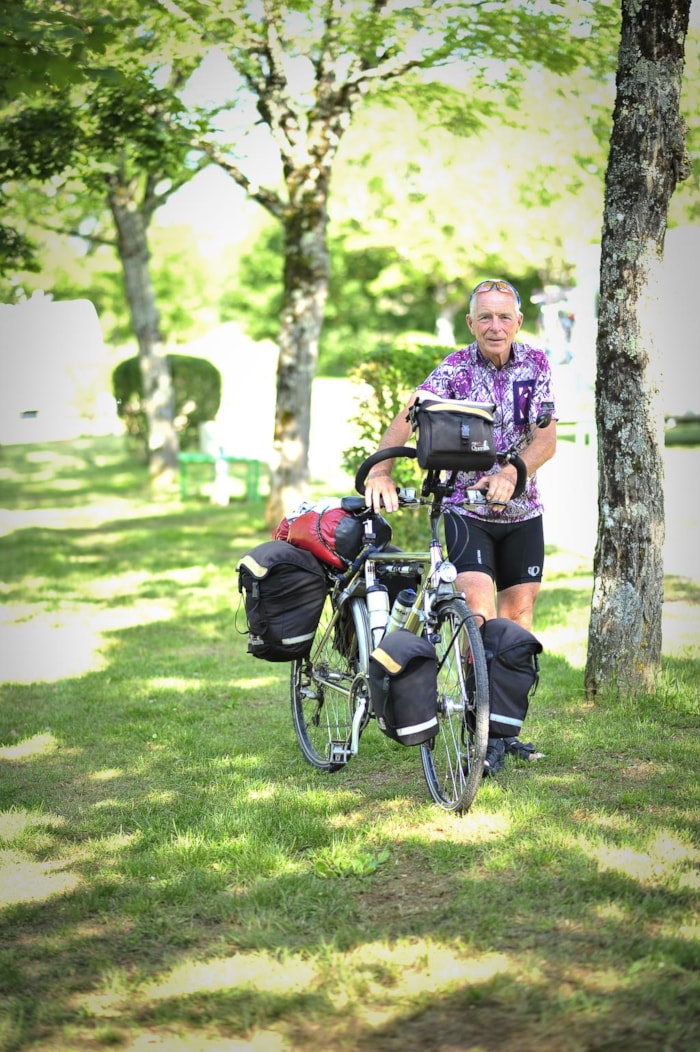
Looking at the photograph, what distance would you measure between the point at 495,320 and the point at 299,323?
8.74 metres

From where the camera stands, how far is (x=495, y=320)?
514 centimetres

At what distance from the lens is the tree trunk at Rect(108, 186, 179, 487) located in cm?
1992

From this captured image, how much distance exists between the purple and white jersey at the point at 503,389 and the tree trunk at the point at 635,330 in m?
1.10

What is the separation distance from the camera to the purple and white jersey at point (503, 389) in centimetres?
528

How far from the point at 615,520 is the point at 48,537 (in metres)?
11.1

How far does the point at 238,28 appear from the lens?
11.8 metres

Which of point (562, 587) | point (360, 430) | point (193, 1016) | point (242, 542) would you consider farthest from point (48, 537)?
point (193, 1016)

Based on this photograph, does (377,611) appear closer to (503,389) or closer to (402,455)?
(402,455)

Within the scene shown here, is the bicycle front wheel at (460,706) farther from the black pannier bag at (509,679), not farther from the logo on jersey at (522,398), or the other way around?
the logo on jersey at (522,398)

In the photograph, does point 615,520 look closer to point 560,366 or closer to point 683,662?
point 683,662

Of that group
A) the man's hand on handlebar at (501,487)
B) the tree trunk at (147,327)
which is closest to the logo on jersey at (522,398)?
the man's hand on handlebar at (501,487)

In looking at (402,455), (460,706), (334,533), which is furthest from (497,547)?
(460,706)

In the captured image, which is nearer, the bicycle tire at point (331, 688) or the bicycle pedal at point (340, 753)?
the bicycle tire at point (331, 688)

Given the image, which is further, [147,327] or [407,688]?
[147,327]
